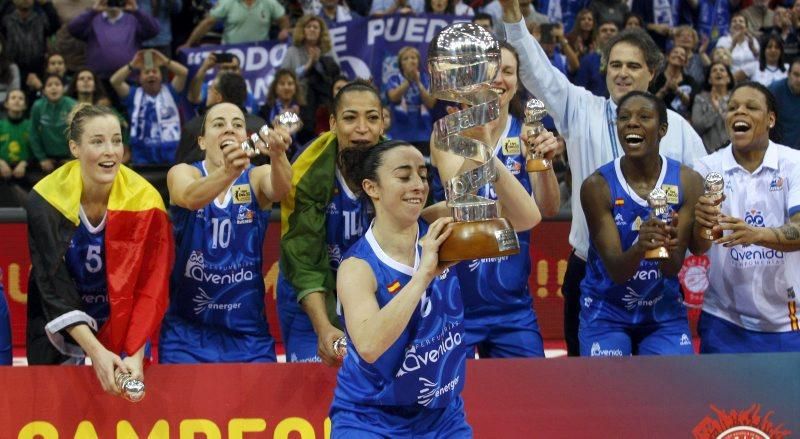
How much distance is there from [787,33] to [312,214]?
9.00 meters

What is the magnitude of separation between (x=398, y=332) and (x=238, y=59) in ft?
26.1

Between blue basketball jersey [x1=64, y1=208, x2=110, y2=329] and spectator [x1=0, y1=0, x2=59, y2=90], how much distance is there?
268 inches

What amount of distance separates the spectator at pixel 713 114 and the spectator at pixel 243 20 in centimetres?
409

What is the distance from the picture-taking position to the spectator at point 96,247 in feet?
17.8

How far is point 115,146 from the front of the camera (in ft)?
18.1

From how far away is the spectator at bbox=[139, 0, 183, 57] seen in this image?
12641 mm

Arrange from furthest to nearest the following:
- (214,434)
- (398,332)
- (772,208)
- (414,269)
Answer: (772,208)
(214,434)
(414,269)
(398,332)

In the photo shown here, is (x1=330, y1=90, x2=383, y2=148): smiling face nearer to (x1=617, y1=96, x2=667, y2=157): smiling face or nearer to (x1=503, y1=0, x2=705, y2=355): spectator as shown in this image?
(x1=503, y1=0, x2=705, y2=355): spectator

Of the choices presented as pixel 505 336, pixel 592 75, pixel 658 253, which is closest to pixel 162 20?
pixel 592 75

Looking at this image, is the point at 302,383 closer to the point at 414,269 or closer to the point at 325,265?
the point at 325,265

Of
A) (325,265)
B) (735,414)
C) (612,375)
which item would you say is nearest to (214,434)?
(325,265)

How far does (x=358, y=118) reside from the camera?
548 cm

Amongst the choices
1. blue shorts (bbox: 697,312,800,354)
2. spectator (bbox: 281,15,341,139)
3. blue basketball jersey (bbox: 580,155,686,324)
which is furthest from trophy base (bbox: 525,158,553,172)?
spectator (bbox: 281,15,341,139)

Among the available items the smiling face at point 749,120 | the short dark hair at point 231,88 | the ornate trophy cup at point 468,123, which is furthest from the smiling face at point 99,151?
the smiling face at point 749,120
